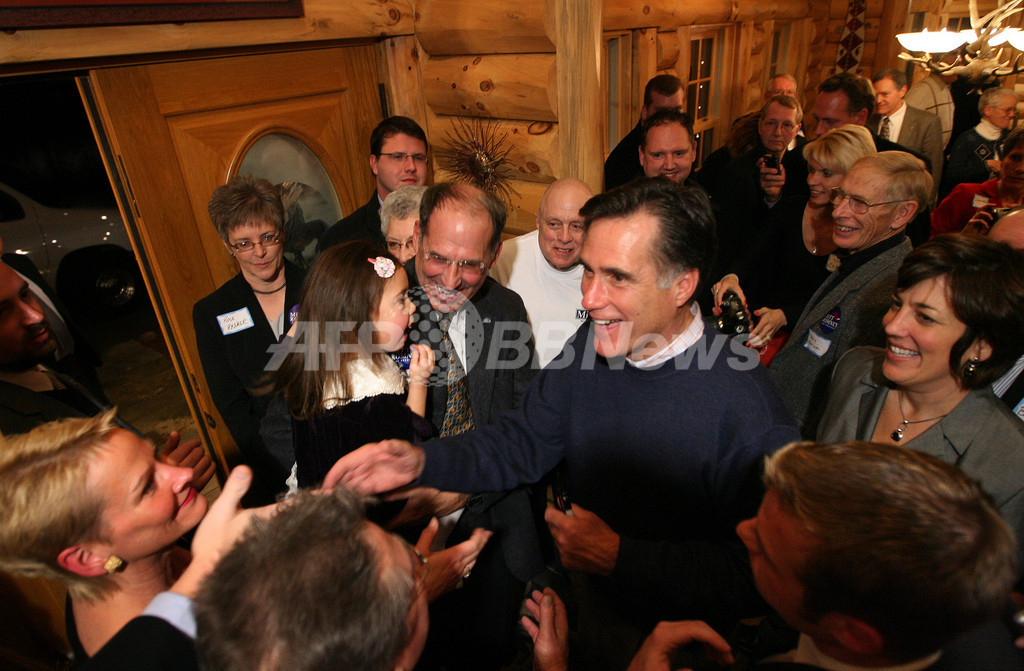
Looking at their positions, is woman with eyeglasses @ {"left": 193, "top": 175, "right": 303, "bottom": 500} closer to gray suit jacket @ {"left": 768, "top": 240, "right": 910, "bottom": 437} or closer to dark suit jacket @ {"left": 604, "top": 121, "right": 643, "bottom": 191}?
gray suit jacket @ {"left": 768, "top": 240, "right": 910, "bottom": 437}

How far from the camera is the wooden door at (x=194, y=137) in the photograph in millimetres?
2467

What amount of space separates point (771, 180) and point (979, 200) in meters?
1.39

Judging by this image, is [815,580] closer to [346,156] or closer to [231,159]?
[231,159]

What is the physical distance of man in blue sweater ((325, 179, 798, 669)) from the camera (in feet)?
4.53

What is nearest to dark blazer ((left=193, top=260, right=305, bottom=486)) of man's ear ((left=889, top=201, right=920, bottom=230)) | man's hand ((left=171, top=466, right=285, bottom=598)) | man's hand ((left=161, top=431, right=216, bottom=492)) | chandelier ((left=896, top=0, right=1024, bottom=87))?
man's hand ((left=161, top=431, right=216, bottom=492))

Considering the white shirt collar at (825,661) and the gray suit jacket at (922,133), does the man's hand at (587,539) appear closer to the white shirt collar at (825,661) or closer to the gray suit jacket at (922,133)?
the white shirt collar at (825,661)

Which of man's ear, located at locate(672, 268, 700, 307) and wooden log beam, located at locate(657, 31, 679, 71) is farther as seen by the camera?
wooden log beam, located at locate(657, 31, 679, 71)

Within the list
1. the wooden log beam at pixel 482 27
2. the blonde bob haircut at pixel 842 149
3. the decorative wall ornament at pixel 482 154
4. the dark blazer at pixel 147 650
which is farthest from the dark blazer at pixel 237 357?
the blonde bob haircut at pixel 842 149

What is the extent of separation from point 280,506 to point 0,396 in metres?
1.48

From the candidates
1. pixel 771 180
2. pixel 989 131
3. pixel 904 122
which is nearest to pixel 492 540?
pixel 771 180

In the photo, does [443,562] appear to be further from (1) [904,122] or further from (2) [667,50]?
(1) [904,122]

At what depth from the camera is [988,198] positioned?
11.4 feet

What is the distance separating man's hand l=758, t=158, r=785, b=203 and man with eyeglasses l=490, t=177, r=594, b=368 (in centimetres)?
170

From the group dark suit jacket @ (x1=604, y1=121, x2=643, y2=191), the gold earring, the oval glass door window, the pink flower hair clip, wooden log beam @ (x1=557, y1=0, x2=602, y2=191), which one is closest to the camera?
the gold earring
